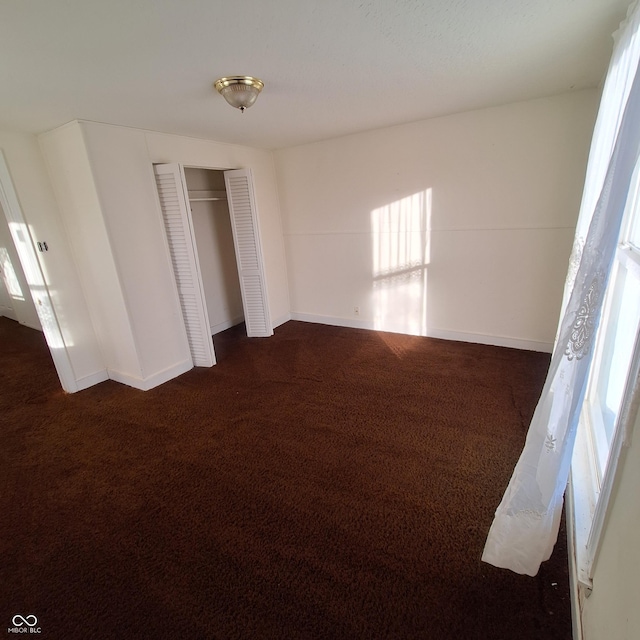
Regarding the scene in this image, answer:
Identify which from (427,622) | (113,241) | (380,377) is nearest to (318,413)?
(380,377)

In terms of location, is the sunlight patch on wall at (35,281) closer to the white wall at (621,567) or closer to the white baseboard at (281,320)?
the white baseboard at (281,320)

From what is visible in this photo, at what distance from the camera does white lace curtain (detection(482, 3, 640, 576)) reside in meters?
0.95

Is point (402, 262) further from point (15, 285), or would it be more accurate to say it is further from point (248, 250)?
point (15, 285)

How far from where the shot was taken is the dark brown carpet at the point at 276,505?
4.21 feet

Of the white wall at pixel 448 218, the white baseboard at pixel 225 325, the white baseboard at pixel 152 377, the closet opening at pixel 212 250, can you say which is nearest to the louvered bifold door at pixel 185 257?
the closet opening at pixel 212 250

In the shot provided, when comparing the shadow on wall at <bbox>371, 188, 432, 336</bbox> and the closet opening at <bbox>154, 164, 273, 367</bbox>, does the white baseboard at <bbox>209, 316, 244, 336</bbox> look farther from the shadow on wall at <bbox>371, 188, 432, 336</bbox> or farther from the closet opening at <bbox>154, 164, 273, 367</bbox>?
the shadow on wall at <bbox>371, 188, 432, 336</bbox>

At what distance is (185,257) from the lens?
10.2 ft

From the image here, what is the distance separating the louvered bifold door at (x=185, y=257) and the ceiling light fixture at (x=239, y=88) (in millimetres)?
1178

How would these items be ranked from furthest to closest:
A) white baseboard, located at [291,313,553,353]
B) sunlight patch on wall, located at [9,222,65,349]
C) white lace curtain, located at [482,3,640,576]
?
white baseboard, located at [291,313,553,353]
sunlight patch on wall, located at [9,222,65,349]
white lace curtain, located at [482,3,640,576]

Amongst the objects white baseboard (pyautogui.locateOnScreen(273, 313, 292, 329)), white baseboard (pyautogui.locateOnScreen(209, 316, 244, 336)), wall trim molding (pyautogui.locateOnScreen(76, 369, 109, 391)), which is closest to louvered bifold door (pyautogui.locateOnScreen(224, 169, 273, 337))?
white baseboard (pyautogui.locateOnScreen(273, 313, 292, 329))

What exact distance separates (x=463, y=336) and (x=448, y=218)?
1.22 meters

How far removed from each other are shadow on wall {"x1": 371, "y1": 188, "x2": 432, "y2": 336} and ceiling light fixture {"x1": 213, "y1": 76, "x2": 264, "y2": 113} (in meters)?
1.97

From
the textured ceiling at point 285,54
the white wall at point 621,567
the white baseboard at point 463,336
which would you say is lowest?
the white baseboard at point 463,336

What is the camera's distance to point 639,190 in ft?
4.75
